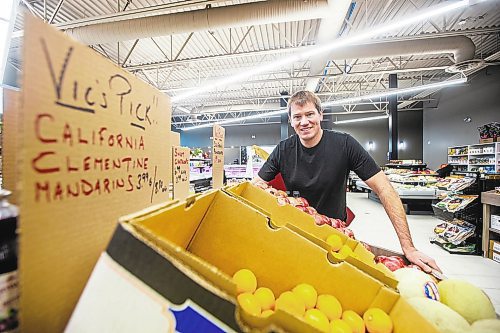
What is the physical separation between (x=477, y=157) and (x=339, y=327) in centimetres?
1321

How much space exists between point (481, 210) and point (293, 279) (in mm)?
4500

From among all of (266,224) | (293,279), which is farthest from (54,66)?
(293,279)

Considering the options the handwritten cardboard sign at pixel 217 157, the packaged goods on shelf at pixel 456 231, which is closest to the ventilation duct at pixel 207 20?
the handwritten cardboard sign at pixel 217 157

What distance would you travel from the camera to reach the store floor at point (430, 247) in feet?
10.3

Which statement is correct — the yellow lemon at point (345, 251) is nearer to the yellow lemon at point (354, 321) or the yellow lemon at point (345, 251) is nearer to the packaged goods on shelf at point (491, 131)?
the yellow lemon at point (354, 321)

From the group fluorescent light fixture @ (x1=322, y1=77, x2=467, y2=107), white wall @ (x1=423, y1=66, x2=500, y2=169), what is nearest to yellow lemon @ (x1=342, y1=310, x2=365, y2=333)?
fluorescent light fixture @ (x1=322, y1=77, x2=467, y2=107)

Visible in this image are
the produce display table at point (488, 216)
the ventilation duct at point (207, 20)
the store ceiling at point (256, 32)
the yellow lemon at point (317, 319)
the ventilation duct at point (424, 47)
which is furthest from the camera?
the ventilation duct at point (424, 47)

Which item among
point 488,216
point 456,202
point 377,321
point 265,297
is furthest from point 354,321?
point 456,202

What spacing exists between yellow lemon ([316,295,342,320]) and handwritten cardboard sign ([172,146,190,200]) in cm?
148

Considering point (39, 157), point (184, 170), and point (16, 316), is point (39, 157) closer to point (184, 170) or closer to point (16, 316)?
point (16, 316)

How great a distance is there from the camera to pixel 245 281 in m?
0.71

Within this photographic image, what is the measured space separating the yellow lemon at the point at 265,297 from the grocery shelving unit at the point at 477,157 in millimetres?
11562

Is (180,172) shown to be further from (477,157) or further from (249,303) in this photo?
(477,157)

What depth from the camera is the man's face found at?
1.73 metres
